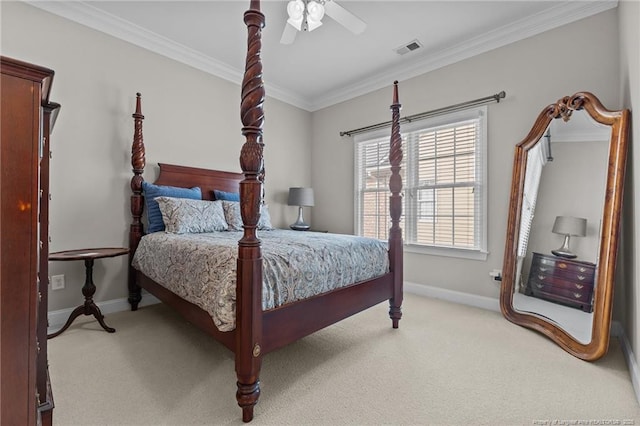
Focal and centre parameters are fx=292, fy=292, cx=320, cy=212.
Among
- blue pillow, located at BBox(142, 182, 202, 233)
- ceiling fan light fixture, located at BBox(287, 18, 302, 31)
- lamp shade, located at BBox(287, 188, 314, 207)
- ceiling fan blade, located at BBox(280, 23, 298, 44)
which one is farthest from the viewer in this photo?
lamp shade, located at BBox(287, 188, 314, 207)

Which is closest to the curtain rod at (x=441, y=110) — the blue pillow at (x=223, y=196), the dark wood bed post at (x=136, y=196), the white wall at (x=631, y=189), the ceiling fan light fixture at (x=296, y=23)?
the white wall at (x=631, y=189)

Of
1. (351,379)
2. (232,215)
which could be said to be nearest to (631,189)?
(351,379)

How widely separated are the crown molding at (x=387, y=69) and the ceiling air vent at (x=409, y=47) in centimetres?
25

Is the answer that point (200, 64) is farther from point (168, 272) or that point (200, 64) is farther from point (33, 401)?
point (33, 401)

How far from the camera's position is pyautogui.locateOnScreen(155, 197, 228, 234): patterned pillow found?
272 centimetres

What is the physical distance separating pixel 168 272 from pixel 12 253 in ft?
5.07

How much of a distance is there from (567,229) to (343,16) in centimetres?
251

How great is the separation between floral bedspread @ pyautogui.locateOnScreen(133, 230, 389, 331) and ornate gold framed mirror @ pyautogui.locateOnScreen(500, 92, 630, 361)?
1.33m

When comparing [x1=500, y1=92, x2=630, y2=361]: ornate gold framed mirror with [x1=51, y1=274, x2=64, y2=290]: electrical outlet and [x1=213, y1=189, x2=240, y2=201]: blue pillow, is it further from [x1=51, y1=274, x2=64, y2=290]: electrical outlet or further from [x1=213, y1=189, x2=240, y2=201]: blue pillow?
[x1=51, y1=274, x2=64, y2=290]: electrical outlet

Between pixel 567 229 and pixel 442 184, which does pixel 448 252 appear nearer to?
pixel 442 184

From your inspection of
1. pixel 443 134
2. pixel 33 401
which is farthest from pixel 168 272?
pixel 443 134

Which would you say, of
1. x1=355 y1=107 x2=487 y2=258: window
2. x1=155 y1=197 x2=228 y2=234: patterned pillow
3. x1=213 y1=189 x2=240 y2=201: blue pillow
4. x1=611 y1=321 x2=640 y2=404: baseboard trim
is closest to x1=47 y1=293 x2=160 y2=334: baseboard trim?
x1=155 y1=197 x2=228 y2=234: patterned pillow

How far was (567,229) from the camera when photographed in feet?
7.86

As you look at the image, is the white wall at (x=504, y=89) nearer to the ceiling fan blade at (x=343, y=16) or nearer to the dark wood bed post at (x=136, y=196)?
the ceiling fan blade at (x=343, y=16)
